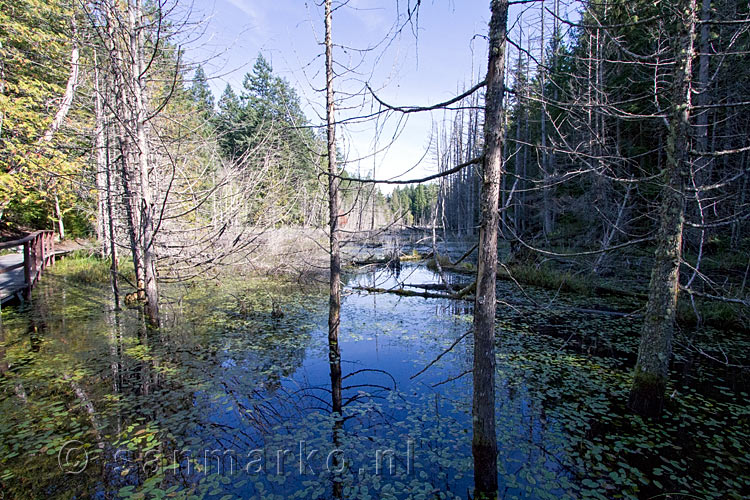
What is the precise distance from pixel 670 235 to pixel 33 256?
51.2 feet

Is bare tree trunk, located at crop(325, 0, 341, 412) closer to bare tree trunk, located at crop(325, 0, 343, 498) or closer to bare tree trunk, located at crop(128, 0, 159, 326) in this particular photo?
bare tree trunk, located at crop(325, 0, 343, 498)

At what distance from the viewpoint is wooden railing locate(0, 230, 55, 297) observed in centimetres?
810

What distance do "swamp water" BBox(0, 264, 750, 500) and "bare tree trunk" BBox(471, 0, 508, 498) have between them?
317 millimetres

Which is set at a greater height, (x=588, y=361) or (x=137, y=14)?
(x=137, y=14)

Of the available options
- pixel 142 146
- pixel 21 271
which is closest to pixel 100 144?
pixel 21 271

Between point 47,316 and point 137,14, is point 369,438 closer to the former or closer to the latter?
point 137,14

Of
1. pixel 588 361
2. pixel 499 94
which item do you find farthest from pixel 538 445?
pixel 499 94

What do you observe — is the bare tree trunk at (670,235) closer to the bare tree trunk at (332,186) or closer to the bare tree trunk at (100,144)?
the bare tree trunk at (332,186)

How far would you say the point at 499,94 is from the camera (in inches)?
103

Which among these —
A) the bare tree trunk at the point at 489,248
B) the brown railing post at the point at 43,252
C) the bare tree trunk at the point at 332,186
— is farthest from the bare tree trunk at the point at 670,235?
the brown railing post at the point at 43,252

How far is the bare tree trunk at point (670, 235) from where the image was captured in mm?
3660

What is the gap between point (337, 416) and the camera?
4.45 m

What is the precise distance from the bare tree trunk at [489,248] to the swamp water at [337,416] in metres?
0.32

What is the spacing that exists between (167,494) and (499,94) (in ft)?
13.8
